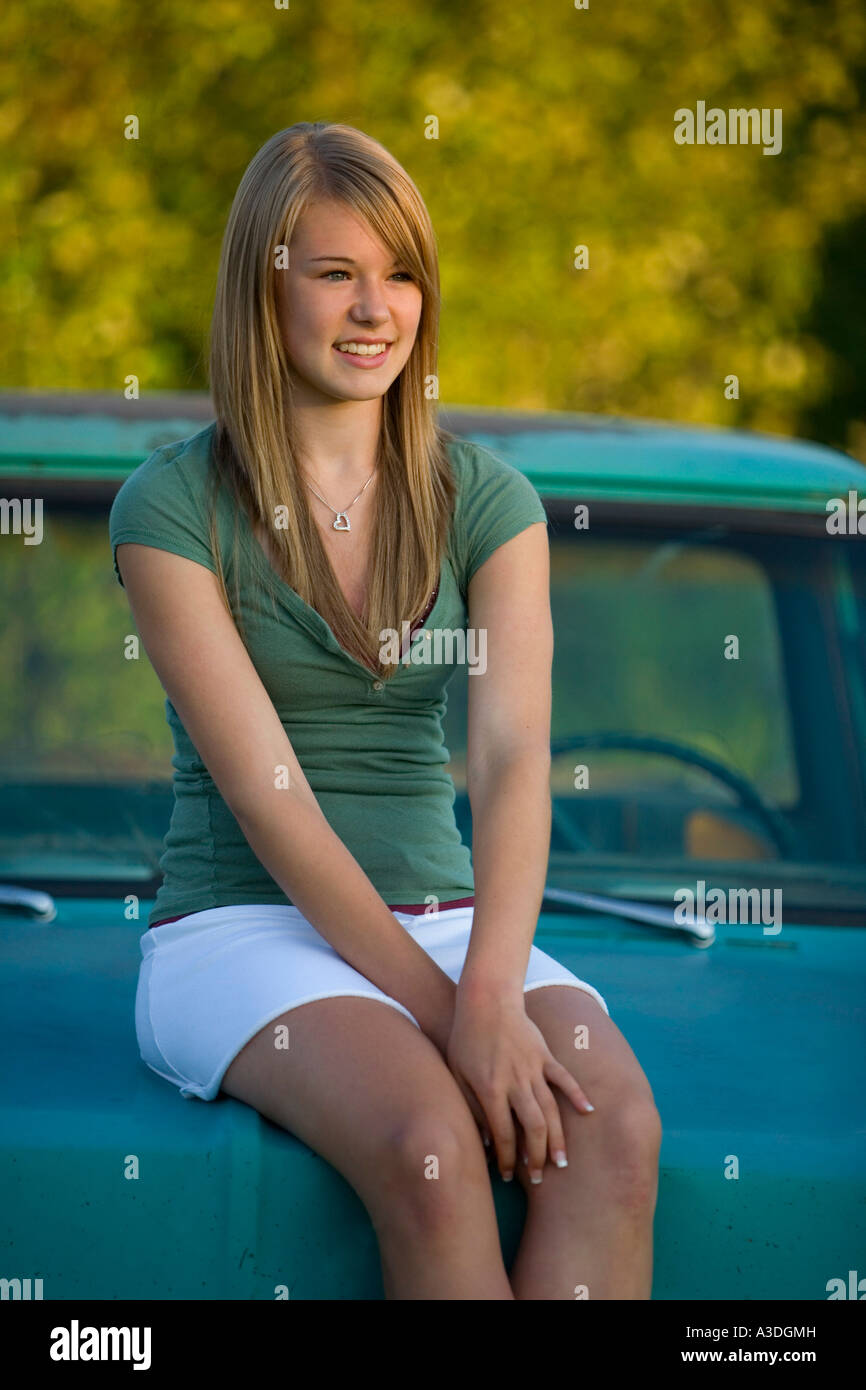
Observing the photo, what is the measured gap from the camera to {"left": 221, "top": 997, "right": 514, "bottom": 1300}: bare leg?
1.57m

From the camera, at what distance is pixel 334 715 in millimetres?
2143

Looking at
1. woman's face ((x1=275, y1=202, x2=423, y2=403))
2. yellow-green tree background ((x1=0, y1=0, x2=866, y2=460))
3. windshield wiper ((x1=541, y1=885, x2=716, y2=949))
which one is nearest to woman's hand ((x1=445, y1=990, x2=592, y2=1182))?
windshield wiper ((x1=541, y1=885, x2=716, y2=949))

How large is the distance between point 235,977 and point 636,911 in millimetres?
806

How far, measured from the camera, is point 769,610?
2.93 metres

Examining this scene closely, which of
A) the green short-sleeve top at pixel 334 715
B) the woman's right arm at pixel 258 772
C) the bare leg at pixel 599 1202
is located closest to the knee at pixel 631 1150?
the bare leg at pixel 599 1202

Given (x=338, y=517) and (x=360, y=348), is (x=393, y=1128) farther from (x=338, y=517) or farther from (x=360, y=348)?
(x=360, y=348)

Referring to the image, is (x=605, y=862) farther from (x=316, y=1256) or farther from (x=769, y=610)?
(x=316, y=1256)

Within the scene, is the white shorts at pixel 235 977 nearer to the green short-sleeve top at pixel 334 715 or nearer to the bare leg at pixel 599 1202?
the green short-sleeve top at pixel 334 715

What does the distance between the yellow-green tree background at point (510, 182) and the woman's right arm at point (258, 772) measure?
5490mm

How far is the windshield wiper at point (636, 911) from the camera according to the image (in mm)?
2451

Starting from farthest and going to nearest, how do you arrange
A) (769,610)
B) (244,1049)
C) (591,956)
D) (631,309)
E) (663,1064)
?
1. (631,309)
2. (769,610)
3. (591,956)
4. (663,1064)
5. (244,1049)

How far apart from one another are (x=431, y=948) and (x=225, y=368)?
0.81 metres

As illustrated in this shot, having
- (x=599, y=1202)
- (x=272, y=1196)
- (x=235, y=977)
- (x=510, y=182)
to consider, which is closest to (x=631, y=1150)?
(x=599, y=1202)
